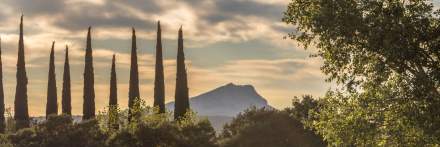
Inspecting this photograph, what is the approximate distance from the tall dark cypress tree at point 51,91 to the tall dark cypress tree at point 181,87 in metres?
17.1

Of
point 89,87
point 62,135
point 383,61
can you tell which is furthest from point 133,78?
point 383,61

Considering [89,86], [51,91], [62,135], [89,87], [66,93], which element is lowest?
[62,135]

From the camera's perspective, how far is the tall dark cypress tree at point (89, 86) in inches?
3762

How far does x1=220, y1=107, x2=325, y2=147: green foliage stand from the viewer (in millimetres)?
61188

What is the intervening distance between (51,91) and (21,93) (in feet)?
11.9

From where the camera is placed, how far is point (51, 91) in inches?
3981

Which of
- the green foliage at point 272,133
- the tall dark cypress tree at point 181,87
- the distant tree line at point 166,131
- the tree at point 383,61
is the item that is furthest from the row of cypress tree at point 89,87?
the tree at point 383,61

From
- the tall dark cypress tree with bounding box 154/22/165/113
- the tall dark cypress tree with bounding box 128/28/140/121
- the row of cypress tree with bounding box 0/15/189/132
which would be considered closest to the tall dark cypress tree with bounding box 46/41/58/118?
the row of cypress tree with bounding box 0/15/189/132

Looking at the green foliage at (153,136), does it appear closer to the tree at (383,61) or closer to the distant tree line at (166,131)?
the distant tree line at (166,131)

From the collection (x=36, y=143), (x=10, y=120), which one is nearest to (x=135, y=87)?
(x=10, y=120)

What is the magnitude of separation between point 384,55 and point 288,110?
3255cm

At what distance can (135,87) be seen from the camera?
94.8 m

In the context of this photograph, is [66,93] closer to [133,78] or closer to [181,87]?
[133,78]

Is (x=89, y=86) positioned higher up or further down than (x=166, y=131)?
higher up
